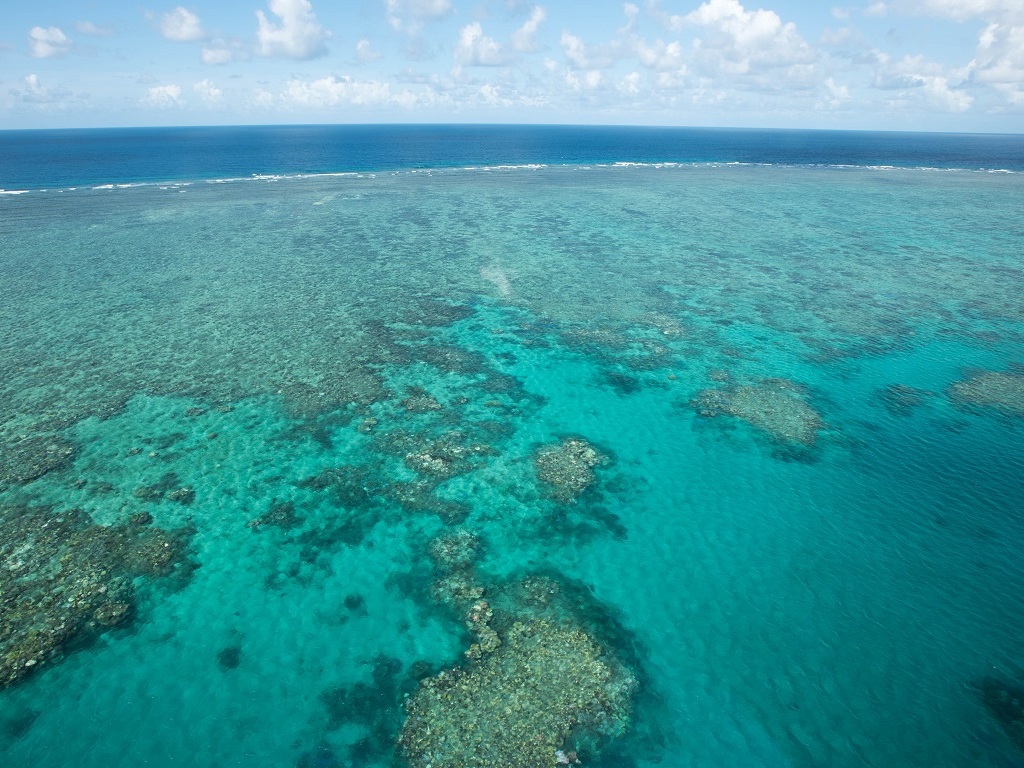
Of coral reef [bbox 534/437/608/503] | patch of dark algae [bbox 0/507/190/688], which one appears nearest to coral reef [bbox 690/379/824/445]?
coral reef [bbox 534/437/608/503]

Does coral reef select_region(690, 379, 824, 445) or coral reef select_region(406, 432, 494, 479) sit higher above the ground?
coral reef select_region(690, 379, 824, 445)

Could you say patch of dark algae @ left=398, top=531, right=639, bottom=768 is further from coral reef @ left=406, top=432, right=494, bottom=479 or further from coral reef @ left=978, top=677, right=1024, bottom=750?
coral reef @ left=978, top=677, right=1024, bottom=750

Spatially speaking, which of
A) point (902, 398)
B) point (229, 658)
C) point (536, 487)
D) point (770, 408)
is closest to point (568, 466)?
point (536, 487)

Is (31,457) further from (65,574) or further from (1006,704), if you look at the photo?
(1006,704)

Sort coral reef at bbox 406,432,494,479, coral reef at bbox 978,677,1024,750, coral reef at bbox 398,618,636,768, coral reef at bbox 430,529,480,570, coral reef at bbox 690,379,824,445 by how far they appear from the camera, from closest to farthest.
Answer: coral reef at bbox 398,618,636,768
coral reef at bbox 978,677,1024,750
coral reef at bbox 430,529,480,570
coral reef at bbox 406,432,494,479
coral reef at bbox 690,379,824,445

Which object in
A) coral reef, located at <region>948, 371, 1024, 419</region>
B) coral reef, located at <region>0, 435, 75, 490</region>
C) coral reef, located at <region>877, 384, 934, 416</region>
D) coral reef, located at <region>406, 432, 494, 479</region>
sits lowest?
coral reef, located at <region>0, 435, 75, 490</region>

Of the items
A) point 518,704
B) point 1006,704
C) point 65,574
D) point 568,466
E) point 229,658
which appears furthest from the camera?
point 568,466

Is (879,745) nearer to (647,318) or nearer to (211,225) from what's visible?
(647,318)
